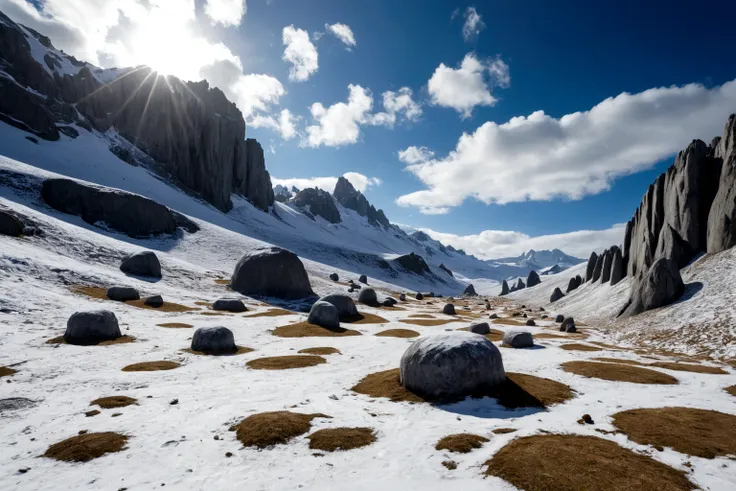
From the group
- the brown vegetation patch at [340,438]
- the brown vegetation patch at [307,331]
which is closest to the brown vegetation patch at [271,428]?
the brown vegetation patch at [340,438]

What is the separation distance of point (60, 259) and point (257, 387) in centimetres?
4309

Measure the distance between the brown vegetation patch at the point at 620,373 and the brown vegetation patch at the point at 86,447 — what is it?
21864mm

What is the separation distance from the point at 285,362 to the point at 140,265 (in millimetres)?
41442

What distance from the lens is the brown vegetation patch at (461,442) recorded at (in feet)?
36.7

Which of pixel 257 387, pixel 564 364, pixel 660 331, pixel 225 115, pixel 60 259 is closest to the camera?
pixel 257 387

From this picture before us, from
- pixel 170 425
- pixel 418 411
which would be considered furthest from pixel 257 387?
pixel 418 411

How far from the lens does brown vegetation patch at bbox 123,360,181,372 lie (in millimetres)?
19891

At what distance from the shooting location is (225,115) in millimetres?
193000

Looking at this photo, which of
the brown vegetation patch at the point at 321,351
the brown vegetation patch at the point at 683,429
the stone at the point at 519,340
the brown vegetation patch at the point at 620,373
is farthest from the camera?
the stone at the point at 519,340

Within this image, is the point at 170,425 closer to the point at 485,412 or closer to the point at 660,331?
the point at 485,412

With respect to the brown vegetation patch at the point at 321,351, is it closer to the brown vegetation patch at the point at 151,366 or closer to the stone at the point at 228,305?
the brown vegetation patch at the point at 151,366

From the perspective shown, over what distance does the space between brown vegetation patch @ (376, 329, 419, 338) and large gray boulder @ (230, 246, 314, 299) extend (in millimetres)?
25045

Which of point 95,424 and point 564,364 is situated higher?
point 564,364

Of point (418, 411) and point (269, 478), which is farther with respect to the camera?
point (418, 411)
